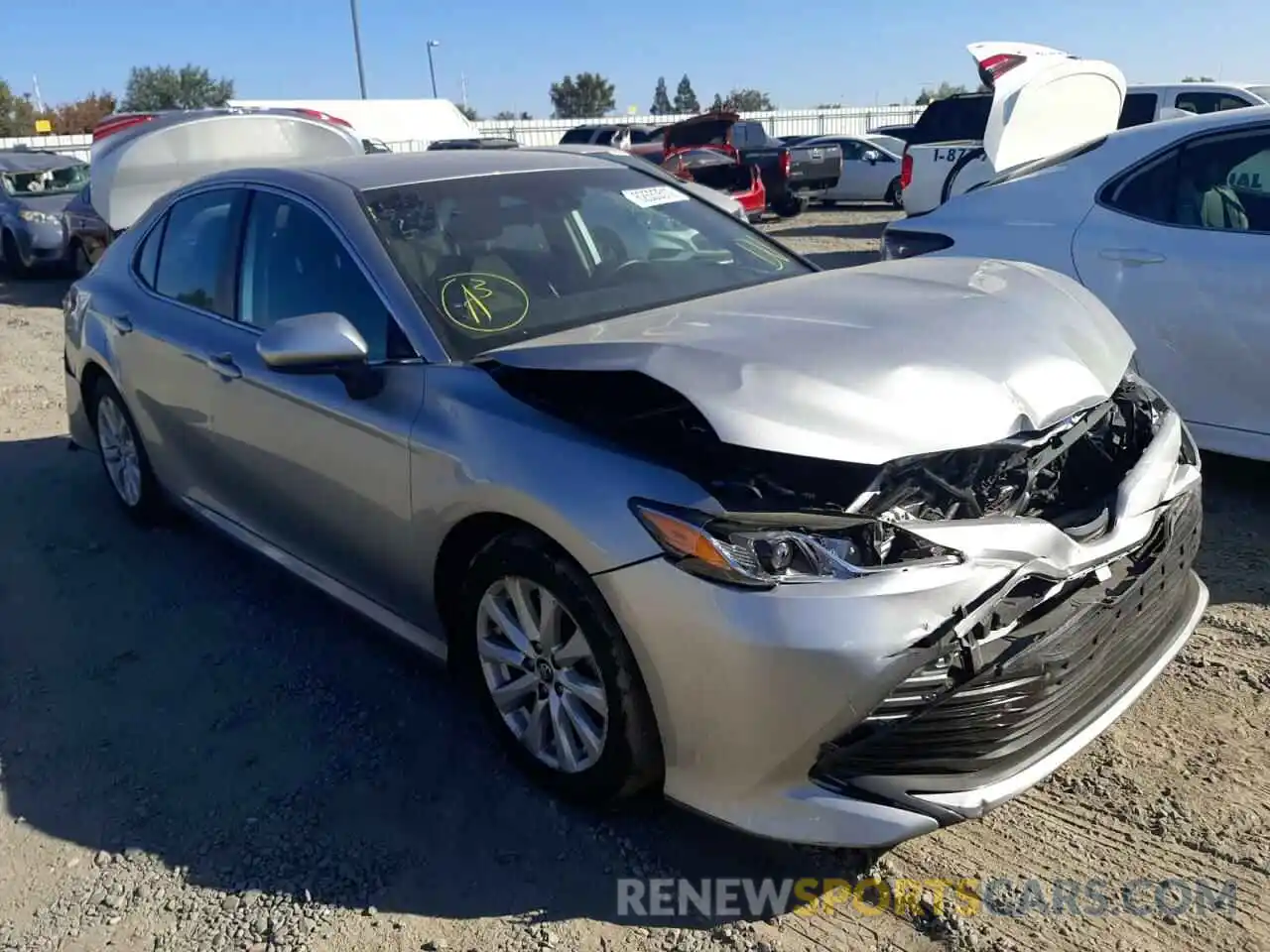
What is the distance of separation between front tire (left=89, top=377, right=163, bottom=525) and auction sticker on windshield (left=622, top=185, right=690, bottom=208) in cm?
246

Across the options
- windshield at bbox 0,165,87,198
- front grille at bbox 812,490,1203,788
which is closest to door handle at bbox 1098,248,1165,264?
front grille at bbox 812,490,1203,788

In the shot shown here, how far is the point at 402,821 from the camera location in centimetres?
294

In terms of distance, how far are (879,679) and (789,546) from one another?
0.34 meters

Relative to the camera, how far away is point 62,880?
2.83 m

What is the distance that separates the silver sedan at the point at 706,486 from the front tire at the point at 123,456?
1.16 meters

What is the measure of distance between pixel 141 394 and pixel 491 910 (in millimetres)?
2953

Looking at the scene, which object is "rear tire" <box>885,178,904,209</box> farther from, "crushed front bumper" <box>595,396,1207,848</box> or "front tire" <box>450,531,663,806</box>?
"crushed front bumper" <box>595,396,1207,848</box>

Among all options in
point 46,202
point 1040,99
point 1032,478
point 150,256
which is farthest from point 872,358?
point 46,202

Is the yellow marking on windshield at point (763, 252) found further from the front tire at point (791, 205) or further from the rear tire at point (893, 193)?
the rear tire at point (893, 193)

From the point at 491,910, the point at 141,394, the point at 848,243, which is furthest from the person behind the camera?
the point at 848,243

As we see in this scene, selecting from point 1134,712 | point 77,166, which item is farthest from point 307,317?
point 77,166

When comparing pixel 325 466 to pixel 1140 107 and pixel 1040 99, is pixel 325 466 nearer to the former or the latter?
pixel 1040 99

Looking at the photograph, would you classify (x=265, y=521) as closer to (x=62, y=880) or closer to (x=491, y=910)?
(x=62, y=880)

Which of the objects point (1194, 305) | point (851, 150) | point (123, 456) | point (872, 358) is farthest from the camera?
point (851, 150)
